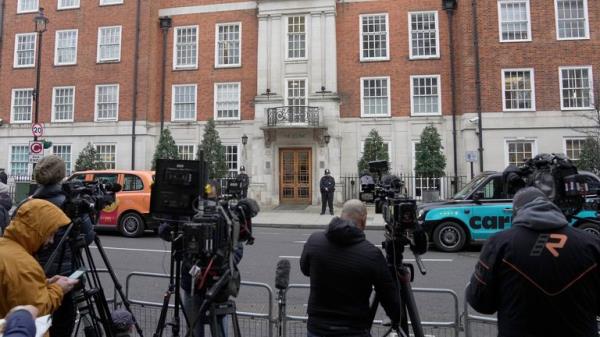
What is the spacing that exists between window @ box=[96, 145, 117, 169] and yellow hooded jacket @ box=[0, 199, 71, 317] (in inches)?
936

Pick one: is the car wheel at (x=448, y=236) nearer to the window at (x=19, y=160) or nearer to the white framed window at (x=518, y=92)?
the white framed window at (x=518, y=92)

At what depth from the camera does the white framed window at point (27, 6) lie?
27.4 metres

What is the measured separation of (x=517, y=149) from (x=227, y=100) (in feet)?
50.7

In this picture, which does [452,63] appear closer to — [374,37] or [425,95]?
[425,95]

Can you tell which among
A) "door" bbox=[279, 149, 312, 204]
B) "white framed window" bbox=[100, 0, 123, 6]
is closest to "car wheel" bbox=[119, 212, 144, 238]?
"door" bbox=[279, 149, 312, 204]

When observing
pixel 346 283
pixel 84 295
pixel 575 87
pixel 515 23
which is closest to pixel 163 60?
pixel 515 23

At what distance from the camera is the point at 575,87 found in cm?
2092

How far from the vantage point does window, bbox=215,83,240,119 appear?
24641 millimetres

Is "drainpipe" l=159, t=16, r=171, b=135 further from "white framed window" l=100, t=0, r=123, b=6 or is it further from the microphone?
the microphone

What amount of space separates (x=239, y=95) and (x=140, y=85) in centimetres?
576

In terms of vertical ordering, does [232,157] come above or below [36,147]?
above

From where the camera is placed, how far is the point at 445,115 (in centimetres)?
2233

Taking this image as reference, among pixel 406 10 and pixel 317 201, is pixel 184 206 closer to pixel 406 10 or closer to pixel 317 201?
pixel 317 201

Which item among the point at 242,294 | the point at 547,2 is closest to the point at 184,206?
the point at 242,294
